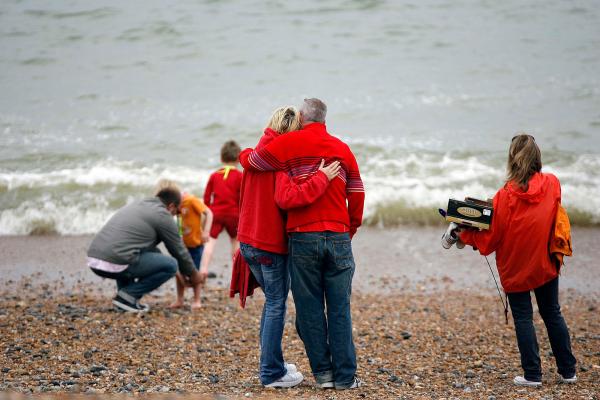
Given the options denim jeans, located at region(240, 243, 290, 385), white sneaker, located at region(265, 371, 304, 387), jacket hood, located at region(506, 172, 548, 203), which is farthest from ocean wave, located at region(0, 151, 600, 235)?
denim jeans, located at region(240, 243, 290, 385)

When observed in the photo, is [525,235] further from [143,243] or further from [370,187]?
[370,187]

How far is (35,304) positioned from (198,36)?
50.3 ft

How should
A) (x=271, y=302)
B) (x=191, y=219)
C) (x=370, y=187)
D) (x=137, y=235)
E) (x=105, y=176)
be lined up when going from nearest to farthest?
(x=271, y=302) < (x=137, y=235) < (x=191, y=219) < (x=370, y=187) < (x=105, y=176)

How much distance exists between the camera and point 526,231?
16.6 ft

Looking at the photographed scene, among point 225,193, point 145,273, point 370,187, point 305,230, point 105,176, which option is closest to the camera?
point 305,230

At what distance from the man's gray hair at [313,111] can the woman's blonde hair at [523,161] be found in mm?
1274

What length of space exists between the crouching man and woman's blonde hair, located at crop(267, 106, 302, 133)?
2375 millimetres

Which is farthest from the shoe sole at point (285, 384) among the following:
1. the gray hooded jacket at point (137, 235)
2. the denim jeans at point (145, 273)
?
the denim jeans at point (145, 273)

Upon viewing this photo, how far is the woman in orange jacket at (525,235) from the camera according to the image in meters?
5.08

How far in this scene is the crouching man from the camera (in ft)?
22.9

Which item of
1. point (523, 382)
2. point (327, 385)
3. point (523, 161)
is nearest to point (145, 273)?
point (327, 385)

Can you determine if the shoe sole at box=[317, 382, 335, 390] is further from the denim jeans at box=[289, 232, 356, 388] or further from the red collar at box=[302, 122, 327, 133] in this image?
the red collar at box=[302, 122, 327, 133]

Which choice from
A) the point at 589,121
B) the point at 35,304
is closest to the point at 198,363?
the point at 35,304

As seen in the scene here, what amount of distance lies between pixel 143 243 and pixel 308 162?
2843 mm
